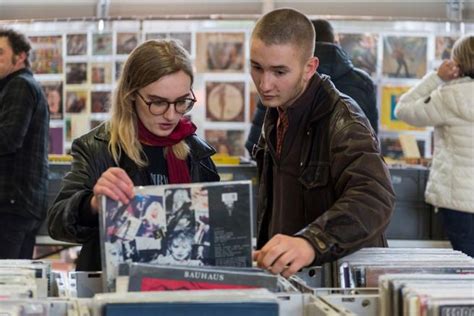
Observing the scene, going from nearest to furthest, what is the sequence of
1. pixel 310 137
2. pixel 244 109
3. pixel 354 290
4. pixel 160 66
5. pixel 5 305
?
pixel 5 305 < pixel 354 290 < pixel 160 66 < pixel 310 137 < pixel 244 109

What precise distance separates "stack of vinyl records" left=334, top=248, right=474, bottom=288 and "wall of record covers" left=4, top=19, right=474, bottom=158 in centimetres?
401

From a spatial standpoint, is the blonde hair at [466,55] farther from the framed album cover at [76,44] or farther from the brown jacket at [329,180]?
the framed album cover at [76,44]

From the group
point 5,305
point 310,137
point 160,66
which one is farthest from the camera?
point 310,137

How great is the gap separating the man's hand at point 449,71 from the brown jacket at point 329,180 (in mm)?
1988

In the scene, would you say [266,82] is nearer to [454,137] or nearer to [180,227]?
[180,227]

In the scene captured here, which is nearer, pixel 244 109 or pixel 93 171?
pixel 93 171

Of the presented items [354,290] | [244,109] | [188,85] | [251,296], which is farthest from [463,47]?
[251,296]

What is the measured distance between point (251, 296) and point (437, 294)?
33 centimetres

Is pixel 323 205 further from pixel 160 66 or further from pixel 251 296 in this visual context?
pixel 251 296

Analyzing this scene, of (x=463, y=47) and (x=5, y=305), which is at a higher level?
(x=463, y=47)

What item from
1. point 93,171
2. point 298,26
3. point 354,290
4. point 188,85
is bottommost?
point 354,290

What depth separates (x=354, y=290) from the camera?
1895 millimetres

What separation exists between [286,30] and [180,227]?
810mm

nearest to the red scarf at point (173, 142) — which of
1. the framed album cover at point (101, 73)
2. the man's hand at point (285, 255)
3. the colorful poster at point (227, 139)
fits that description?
the man's hand at point (285, 255)
